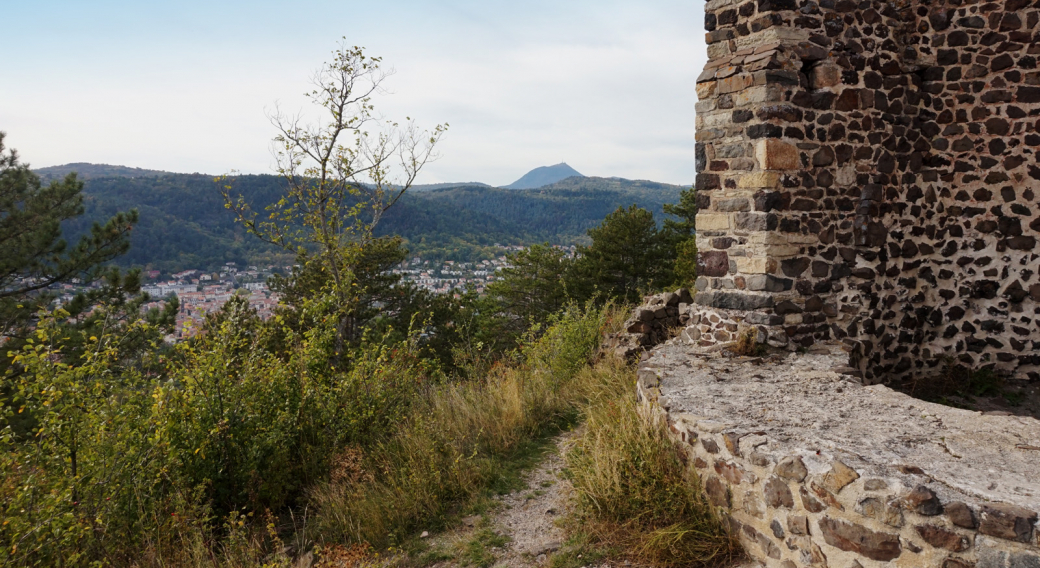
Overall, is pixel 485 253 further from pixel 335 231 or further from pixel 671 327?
pixel 671 327

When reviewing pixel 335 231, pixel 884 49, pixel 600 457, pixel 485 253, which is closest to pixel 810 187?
pixel 884 49

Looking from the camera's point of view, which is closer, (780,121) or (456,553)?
(456,553)

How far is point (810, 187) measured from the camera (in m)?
5.74

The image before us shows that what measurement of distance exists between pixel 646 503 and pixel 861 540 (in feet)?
4.20

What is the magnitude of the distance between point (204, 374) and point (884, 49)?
698cm

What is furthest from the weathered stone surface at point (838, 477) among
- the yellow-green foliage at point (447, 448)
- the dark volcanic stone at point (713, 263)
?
the dark volcanic stone at point (713, 263)

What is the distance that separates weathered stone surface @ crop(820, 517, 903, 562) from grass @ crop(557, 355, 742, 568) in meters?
0.70

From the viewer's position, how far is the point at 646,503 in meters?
3.81

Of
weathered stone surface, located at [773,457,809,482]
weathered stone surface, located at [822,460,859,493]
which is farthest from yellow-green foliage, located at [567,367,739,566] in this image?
weathered stone surface, located at [822,460,859,493]

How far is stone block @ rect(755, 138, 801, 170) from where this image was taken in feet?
18.2

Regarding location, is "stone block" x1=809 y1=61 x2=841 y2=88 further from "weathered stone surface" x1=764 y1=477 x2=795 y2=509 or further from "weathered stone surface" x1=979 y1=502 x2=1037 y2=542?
"weathered stone surface" x1=979 y1=502 x2=1037 y2=542

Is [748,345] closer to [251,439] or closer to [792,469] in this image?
[792,469]

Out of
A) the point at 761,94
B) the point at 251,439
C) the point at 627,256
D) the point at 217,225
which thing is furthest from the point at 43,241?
the point at 217,225

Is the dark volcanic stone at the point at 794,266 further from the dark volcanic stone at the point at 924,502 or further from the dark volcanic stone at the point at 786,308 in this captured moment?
the dark volcanic stone at the point at 924,502
